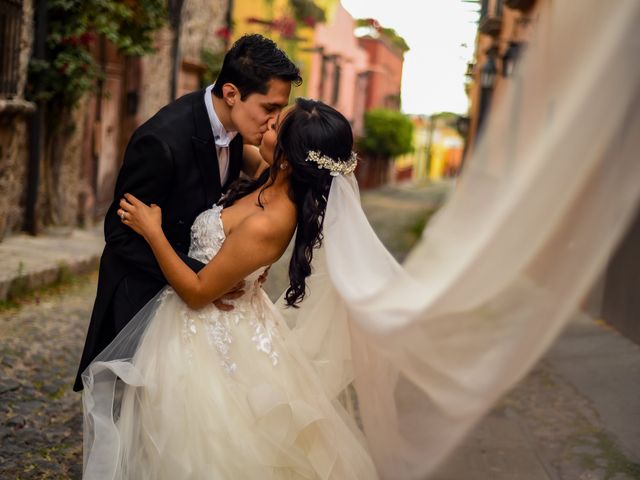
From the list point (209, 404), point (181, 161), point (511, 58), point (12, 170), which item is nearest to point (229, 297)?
point (209, 404)

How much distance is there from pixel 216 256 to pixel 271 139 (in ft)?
1.38

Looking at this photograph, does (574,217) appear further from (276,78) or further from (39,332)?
(39,332)

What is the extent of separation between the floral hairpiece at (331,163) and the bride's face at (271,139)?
15 cm

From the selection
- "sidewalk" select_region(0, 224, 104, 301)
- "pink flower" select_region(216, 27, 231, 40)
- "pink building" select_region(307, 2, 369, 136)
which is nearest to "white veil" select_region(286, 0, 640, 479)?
"sidewalk" select_region(0, 224, 104, 301)

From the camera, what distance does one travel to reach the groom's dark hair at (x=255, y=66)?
3037 mm

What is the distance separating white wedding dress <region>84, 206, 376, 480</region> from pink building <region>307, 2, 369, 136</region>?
21.9 meters

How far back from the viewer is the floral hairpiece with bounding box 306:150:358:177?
2893mm

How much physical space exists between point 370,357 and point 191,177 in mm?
844

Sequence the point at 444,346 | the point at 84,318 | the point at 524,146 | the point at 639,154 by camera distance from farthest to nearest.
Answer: the point at 84,318 < the point at 444,346 < the point at 524,146 < the point at 639,154

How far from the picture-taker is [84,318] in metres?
6.90

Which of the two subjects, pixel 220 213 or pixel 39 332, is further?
pixel 39 332

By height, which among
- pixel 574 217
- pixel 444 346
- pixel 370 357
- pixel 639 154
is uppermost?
pixel 639 154

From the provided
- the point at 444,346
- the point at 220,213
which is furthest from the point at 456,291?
the point at 220,213

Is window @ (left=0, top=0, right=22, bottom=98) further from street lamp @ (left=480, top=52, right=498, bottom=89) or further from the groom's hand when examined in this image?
street lamp @ (left=480, top=52, right=498, bottom=89)
